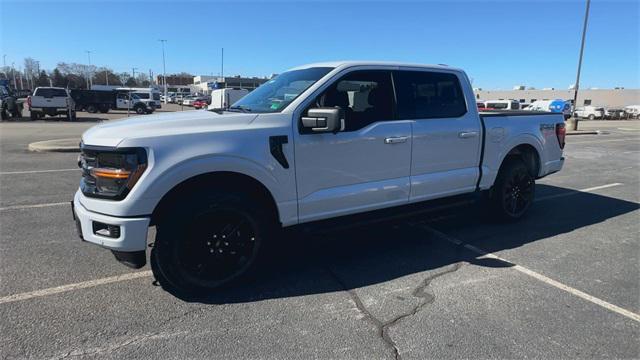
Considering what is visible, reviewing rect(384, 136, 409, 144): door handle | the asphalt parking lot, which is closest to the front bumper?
the asphalt parking lot

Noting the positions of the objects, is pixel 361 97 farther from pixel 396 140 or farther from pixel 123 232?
pixel 123 232

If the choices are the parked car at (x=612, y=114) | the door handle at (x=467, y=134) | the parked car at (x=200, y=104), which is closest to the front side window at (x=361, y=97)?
the door handle at (x=467, y=134)

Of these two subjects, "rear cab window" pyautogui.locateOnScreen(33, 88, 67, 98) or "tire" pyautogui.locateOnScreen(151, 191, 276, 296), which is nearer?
"tire" pyautogui.locateOnScreen(151, 191, 276, 296)

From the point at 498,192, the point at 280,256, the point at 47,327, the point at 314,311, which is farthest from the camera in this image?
the point at 498,192

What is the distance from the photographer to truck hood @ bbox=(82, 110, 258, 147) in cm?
332

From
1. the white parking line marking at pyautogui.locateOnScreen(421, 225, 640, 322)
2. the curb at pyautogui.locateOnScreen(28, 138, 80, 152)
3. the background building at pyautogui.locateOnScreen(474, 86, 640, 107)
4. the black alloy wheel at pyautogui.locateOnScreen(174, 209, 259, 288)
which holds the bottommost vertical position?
the white parking line marking at pyautogui.locateOnScreen(421, 225, 640, 322)

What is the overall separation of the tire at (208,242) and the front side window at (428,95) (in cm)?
198

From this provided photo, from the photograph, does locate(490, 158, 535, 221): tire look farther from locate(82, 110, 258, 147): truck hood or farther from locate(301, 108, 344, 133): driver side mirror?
locate(82, 110, 258, 147): truck hood

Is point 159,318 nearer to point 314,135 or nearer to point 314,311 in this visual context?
point 314,311

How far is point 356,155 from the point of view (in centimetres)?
418

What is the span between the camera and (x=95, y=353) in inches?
112

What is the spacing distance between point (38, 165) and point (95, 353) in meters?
9.08

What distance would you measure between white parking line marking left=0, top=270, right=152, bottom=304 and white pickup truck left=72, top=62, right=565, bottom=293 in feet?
1.90

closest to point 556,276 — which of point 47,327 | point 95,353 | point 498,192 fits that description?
point 498,192
